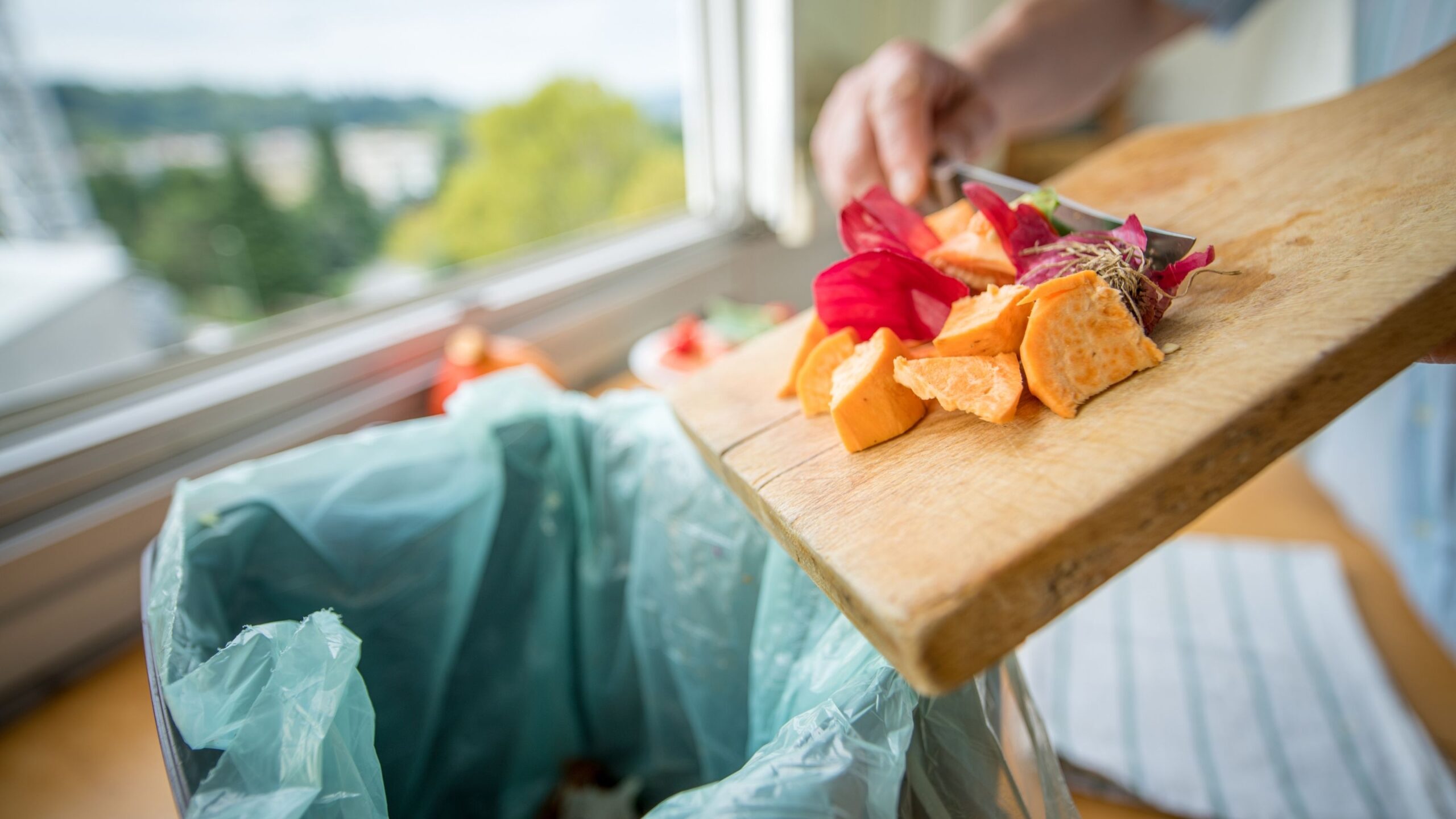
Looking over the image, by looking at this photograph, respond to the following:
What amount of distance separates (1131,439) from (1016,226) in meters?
0.15

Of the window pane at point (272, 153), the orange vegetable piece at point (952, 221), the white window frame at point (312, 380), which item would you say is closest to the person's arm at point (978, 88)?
the orange vegetable piece at point (952, 221)

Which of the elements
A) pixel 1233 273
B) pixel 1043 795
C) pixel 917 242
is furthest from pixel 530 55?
pixel 1043 795

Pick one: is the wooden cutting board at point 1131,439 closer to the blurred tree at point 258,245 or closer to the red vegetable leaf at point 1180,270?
the red vegetable leaf at point 1180,270

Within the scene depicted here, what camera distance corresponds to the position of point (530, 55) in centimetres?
98

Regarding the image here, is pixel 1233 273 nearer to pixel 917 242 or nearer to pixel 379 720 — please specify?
pixel 917 242

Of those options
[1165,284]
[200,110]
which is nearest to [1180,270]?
[1165,284]

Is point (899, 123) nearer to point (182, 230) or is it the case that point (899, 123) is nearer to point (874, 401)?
point (874, 401)

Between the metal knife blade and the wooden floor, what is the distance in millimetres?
386

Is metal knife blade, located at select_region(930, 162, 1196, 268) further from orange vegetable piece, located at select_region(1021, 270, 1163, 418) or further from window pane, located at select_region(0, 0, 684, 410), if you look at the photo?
window pane, located at select_region(0, 0, 684, 410)

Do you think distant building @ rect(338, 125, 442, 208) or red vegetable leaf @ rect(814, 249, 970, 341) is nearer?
red vegetable leaf @ rect(814, 249, 970, 341)

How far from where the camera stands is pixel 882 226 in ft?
1.35

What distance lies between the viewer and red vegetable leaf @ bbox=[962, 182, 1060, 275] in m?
0.37

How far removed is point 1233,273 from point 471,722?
56cm

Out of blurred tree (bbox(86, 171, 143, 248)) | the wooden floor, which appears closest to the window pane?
blurred tree (bbox(86, 171, 143, 248))
